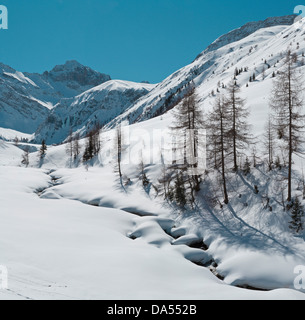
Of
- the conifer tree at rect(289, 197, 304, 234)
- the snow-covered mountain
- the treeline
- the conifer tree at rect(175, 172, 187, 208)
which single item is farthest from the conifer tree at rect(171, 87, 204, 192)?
the conifer tree at rect(289, 197, 304, 234)

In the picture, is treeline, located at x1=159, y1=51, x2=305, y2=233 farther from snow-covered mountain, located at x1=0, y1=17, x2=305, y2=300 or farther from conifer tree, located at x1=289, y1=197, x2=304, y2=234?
conifer tree, located at x1=289, y1=197, x2=304, y2=234

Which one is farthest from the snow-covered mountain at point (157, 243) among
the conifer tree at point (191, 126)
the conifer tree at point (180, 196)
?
the conifer tree at point (191, 126)

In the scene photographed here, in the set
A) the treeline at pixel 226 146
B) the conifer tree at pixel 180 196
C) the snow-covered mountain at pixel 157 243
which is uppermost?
the treeline at pixel 226 146

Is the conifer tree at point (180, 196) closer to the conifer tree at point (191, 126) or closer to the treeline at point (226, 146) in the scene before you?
the treeline at point (226, 146)

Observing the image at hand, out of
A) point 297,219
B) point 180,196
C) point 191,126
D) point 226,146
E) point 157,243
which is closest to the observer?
point 297,219

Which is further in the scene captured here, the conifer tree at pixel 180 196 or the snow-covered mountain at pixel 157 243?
the conifer tree at pixel 180 196

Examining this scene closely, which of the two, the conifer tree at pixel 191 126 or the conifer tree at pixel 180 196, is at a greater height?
the conifer tree at pixel 191 126

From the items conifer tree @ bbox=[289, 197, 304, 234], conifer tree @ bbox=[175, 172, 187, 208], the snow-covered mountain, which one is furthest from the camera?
conifer tree @ bbox=[175, 172, 187, 208]

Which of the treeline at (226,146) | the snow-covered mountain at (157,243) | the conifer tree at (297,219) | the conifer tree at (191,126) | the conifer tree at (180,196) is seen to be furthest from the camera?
the conifer tree at (191,126)

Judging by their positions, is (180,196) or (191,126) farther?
(191,126)

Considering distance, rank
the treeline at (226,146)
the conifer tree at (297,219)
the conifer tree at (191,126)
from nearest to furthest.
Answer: the conifer tree at (297,219), the treeline at (226,146), the conifer tree at (191,126)

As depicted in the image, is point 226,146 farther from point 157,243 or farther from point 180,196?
point 157,243

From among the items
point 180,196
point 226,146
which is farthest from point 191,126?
point 180,196
